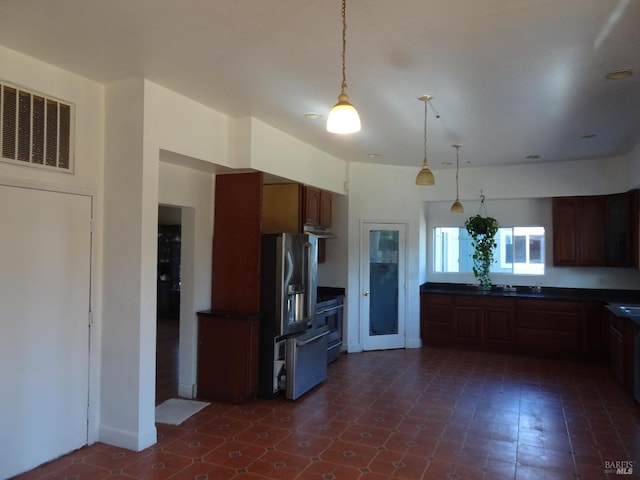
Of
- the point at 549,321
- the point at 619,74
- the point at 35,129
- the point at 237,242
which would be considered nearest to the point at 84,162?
the point at 35,129

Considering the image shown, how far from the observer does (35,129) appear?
9.98 ft

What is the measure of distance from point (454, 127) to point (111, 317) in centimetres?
369

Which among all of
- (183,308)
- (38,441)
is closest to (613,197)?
(183,308)

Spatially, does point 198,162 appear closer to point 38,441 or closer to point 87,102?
point 87,102

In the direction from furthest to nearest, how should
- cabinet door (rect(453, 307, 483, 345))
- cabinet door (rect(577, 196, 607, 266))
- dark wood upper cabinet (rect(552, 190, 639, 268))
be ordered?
cabinet door (rect(453, 307, 483, 345)) < cabinet door (rect(577, 196, 607, 266)) < dark wood upper cabinet (rect(552, 190, 639, 268))

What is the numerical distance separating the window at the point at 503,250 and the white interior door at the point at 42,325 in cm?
566

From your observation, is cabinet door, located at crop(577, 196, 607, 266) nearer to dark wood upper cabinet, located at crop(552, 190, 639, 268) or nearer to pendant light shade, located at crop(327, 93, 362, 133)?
dark wood upper cabinet, located at crop(552, 190, 639, 268)

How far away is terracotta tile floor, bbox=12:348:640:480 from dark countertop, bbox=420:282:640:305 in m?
1.22

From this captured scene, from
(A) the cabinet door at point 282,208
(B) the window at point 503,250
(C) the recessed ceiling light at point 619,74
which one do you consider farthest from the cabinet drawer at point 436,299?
(C) the recessed ceiling light at point 619,74

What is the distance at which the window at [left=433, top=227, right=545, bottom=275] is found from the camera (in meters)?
6.91

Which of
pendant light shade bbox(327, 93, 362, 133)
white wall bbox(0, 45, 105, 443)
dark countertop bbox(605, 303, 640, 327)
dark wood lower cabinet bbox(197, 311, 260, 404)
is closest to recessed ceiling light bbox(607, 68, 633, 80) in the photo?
pendant light shade bbox(327, 93, 362, 133)

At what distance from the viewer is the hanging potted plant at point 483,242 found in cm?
679

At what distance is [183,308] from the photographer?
15.0ft

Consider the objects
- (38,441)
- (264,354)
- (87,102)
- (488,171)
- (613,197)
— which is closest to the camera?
(38,441)
